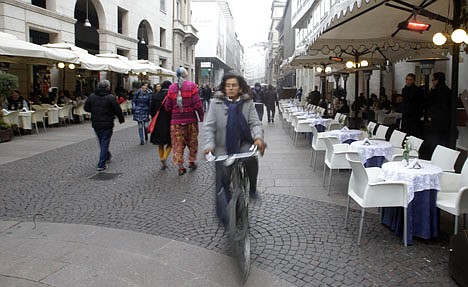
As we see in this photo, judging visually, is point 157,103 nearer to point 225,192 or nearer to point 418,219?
point 225,192

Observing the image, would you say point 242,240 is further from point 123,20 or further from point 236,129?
point 123,20

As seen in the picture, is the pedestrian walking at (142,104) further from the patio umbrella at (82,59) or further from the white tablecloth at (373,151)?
the white tablecloth at (373,151)

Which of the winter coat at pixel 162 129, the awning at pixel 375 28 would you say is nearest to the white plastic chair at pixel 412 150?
the awning at pixel 375 28

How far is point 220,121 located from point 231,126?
0.74 ft

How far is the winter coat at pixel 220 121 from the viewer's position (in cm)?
467

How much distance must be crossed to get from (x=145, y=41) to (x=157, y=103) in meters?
30.1

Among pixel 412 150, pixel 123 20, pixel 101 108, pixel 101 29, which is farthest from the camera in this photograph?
pixel 123 20

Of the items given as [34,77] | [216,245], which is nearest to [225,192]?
[216,245]

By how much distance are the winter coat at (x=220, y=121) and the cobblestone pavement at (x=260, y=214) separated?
42.8 inches

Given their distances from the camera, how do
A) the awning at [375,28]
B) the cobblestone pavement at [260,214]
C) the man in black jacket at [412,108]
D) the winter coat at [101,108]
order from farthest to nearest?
the man in black jacket at [412,108] → the winter coat at [101,108] → the awning at [375,28] → the cobblestone pavement at [260,214]

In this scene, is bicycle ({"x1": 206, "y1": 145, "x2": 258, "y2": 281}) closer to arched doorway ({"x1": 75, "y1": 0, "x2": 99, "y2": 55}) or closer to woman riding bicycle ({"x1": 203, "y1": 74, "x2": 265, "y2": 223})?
woman riding bicycle ({"x1": 203, "y1": 74, "x2": 265, "y2": 223})

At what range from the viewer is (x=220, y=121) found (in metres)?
4.71

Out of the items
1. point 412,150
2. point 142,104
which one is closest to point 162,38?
point 142,104

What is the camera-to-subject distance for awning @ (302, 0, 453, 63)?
733 cm
